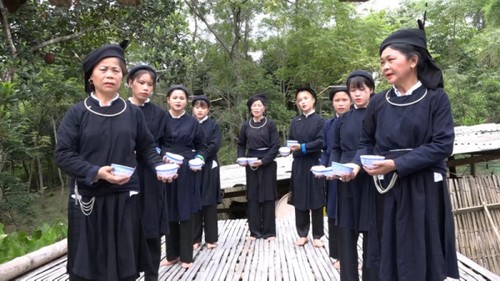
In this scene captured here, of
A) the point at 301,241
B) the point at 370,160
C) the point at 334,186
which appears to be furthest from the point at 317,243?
the point at 370,160

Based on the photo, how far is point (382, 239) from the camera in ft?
7.65

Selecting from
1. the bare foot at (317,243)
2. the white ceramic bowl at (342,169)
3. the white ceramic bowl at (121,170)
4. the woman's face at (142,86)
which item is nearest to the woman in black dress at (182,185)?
the woman's face at (142,86)

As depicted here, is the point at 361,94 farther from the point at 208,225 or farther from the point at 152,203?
the point at 208,225

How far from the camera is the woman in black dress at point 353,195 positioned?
9.66ft

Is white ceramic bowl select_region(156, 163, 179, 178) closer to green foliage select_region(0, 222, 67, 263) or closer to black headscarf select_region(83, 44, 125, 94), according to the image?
black headscarf select_region(83, 44, 125, 94)

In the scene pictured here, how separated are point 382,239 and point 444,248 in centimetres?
32

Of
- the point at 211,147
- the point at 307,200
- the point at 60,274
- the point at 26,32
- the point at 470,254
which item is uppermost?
the point at 26,32

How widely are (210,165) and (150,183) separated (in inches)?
59.3

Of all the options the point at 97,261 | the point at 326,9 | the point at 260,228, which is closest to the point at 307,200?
the point at 260,228

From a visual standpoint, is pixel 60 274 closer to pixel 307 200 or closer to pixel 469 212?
pixel 307 200

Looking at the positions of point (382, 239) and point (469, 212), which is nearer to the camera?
point (382, 239)

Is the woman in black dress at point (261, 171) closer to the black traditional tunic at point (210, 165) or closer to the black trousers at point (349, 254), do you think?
the black traditional tunic at point (210, 165)

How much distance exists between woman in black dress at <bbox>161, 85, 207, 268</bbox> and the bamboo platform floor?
199mm

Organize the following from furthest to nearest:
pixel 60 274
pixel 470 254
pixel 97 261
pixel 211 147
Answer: pixel 470 254
pixel 211 147
pixel 60 274
pixel 97 261
